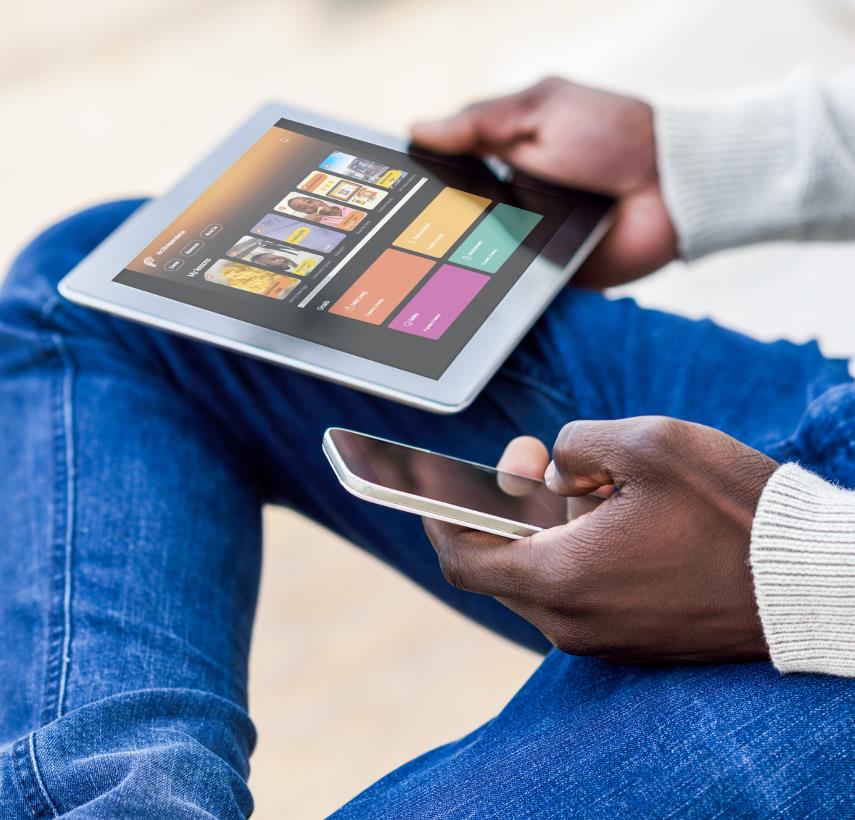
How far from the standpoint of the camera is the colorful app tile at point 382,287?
631 mm

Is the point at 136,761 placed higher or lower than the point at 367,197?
lower

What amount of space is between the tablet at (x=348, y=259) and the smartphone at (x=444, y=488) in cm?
4

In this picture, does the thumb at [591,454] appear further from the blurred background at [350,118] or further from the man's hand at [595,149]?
the man's hand at [595,149]

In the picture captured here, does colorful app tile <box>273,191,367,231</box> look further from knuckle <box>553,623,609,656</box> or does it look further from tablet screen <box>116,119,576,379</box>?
knuckle <box>553,623,609,656</box>

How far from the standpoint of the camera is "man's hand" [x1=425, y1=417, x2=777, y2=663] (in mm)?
510

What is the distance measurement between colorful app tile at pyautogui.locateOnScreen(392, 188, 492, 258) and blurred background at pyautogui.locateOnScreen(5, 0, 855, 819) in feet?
0.48

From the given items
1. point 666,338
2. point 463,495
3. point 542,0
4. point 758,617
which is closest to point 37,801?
point 463,495

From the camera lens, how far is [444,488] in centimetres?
56

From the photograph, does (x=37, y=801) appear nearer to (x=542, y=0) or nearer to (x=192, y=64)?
(x=192, y=64)

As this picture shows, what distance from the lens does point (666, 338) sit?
27.4 inches

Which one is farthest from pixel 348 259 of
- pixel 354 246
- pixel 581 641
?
pixel 581 641

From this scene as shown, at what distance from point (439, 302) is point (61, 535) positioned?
263 mm

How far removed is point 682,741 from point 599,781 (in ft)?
0.14

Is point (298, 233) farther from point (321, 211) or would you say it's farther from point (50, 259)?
point (50, 259)
